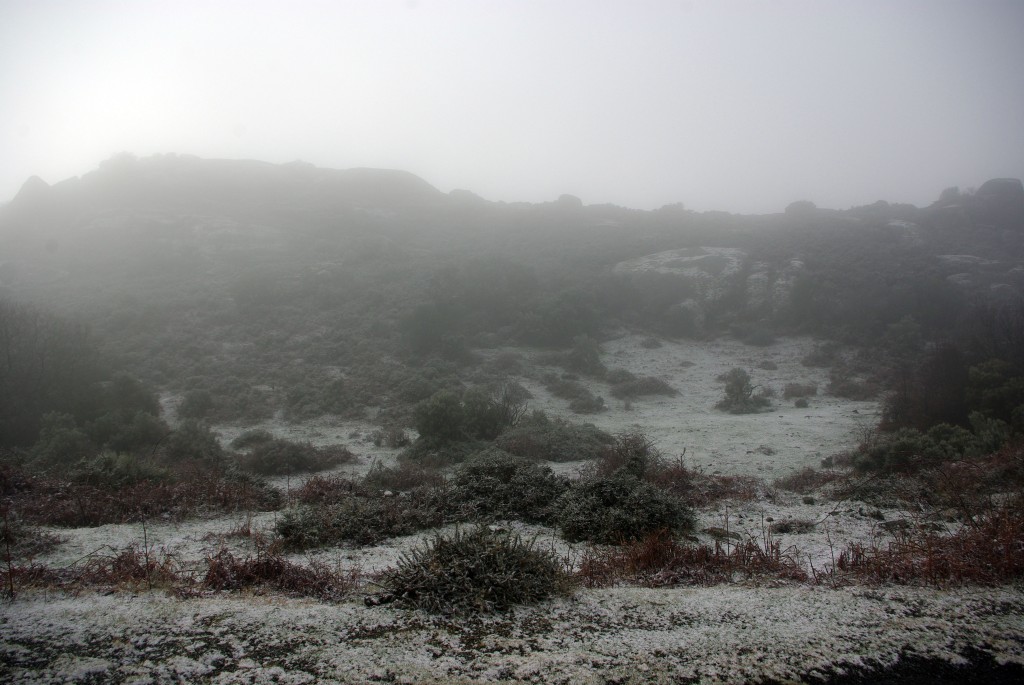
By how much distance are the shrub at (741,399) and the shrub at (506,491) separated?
1019 centimetres

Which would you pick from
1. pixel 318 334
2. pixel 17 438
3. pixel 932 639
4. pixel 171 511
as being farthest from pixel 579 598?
pixel 318 334

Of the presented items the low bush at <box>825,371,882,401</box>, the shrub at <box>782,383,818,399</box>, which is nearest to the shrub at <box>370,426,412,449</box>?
the shrub at <box>782,383,818,399</box>

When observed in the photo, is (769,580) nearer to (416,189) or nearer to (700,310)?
(700,310)

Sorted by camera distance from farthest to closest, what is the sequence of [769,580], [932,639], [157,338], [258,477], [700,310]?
1. [700,310]
2. [157,338]
3. [258,477]
4. [769,580]
5. [932,639]

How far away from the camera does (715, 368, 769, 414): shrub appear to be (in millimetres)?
15922

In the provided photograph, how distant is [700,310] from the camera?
26312 mm

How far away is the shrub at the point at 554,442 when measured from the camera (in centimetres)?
1059

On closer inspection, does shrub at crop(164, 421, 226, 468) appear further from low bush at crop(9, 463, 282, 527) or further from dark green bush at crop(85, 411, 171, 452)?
low bush at crop(9, 463, 282, 527)

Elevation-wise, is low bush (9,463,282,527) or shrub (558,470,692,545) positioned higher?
shrub (558,470,692,545)

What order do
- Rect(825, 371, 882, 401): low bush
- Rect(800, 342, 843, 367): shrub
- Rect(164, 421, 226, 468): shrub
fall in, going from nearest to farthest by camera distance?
Rect(164, 421, 226, 468): shrub, Rect(825, 371, 882, 401): low bush, Rect(800, 342, 843, 367): shrub

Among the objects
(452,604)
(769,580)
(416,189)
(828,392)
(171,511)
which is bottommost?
(828,392)

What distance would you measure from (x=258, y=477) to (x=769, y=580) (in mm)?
8093

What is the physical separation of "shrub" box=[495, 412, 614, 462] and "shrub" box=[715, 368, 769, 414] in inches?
238

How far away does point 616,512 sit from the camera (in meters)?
5.86
